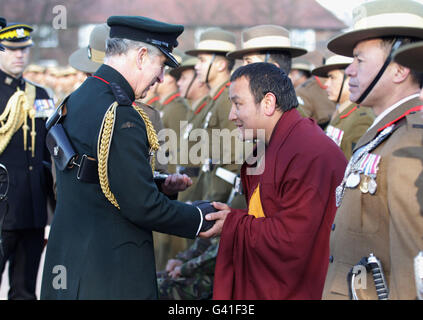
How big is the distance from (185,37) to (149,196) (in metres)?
32.2

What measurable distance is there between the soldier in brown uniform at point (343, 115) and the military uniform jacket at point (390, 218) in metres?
2.54

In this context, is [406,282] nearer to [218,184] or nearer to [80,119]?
[80,119]

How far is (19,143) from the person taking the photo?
536 centimetres

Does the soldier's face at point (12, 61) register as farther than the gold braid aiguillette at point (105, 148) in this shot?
Yes

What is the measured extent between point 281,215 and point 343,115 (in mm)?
2756

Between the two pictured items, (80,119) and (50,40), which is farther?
(50,40)

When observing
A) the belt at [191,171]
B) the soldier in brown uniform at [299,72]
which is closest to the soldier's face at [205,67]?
the belt at [191,171]

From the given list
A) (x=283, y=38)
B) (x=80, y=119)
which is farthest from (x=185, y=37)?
(x=80, y=119)

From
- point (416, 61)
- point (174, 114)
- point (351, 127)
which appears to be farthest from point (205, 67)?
point (416, 61)

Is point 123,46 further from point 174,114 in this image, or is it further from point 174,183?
point 174,114

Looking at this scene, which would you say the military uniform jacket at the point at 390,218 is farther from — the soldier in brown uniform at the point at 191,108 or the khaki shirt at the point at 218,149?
the soldier in brown uniform at the point at 191,108

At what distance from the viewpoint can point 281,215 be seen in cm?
300

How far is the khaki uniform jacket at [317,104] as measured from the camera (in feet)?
25.1
